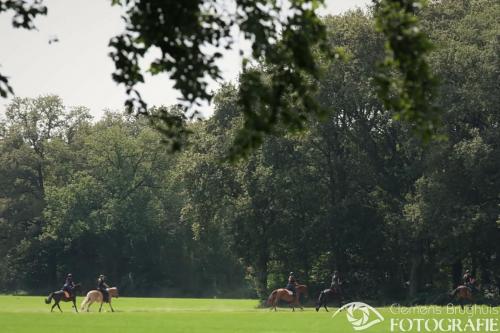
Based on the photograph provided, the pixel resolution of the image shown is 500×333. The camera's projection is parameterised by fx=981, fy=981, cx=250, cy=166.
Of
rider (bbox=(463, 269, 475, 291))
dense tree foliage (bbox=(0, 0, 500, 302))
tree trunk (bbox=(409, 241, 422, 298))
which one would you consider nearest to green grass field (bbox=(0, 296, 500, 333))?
rider (bbox=(463, 269, 475, 291))

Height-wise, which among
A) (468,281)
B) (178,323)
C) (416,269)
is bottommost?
(178,323)

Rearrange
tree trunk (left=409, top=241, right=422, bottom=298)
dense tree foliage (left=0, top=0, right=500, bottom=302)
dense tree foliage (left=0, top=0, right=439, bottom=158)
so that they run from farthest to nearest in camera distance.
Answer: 1. tree trunk (left=409, top=241, right=422, bottom=298)
2. dense tree foliage (left=0, top=0, right=500, bottom=302)
3. dense tree foliage (left=0, top=0, right=439, bottom=158)

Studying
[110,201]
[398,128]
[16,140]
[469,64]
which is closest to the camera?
[469,64]

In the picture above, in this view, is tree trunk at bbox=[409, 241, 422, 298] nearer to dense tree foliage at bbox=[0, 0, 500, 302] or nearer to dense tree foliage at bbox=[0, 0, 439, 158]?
dense tree foliage at bbox=[0, 0, 500, 302]

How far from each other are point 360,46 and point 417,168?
7943 millimetres

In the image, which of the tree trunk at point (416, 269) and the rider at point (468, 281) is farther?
the tree trunk at point (416, 269)

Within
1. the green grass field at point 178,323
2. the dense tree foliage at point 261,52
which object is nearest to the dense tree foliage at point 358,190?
the green grass field at point 178,323

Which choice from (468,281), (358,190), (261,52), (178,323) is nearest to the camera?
(261,52)

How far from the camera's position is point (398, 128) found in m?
55.8

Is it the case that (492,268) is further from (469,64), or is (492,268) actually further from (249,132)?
(249,132)

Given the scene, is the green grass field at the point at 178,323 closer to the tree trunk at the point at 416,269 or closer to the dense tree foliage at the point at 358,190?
the dense tree foliage at the point at 358,190

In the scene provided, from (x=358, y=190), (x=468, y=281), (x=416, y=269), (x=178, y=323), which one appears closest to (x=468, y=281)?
(x=468, y=281)

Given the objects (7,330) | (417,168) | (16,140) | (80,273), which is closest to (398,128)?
(417,168)

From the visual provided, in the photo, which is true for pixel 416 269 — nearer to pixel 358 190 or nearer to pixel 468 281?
pixel 358 190
